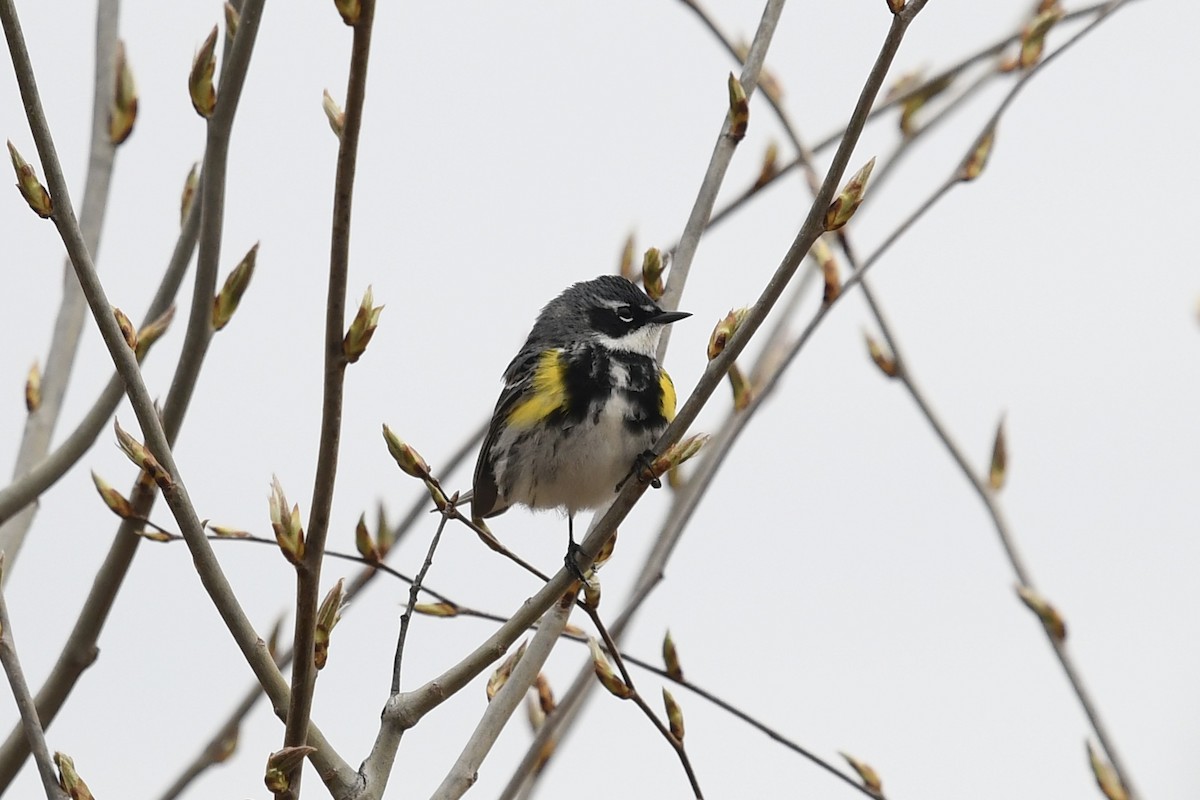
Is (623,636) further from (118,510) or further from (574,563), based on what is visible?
(118,510)

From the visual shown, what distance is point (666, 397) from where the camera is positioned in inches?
224

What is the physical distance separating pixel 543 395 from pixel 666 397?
1.74 feet

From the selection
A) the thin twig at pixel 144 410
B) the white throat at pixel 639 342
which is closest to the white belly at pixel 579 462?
the white throat at pixel 639 342

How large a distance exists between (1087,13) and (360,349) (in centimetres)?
360

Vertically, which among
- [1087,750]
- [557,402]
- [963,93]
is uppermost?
[963,93]

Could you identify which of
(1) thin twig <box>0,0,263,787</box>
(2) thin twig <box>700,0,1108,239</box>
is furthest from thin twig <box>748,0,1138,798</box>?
(1) thin twig <box>0,0,263,787</box>

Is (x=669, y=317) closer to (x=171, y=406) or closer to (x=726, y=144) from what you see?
(x=726, y=144)

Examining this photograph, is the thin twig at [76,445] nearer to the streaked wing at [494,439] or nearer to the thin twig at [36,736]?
the thin twig at [36,736]

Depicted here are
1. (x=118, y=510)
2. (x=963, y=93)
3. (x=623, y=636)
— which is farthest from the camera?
(x=963, y=93)

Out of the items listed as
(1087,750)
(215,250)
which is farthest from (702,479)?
(215,250)

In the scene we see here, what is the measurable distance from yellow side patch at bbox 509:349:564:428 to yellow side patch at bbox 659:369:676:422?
1.29ft

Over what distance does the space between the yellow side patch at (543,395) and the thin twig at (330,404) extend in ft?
8.53

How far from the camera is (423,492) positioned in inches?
190

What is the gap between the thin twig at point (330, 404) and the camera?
276 centimetres
